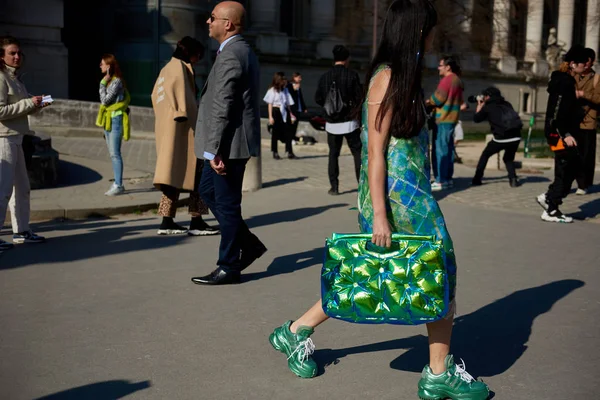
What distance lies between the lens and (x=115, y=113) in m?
11.8

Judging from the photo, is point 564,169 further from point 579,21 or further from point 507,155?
point 579,21

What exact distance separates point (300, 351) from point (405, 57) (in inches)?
64.1

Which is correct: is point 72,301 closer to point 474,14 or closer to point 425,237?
point 425,237

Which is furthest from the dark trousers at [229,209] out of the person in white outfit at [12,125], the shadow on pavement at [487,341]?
the person in white outfit at [12,125]

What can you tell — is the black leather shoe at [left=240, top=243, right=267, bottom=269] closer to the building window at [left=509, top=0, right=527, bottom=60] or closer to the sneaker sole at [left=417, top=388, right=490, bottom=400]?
the sneaker sole at [left=417, top=388, right=490, bottom=400]

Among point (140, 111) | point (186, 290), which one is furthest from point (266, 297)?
point (140, 111)

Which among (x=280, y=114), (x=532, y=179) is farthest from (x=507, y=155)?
(x=280, y=114)

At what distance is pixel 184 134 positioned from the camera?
29.9ft

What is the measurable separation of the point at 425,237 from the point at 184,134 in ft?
17.1

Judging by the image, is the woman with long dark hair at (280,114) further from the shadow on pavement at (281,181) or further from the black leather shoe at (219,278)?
the black leather shoe at (219,278)

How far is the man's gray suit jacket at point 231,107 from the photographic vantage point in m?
6.69

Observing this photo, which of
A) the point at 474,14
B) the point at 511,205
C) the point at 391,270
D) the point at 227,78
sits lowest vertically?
the point at 511,205

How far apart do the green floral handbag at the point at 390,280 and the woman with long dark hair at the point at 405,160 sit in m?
0.08

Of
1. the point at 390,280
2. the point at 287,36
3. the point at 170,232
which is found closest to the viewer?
the point at 390,280
